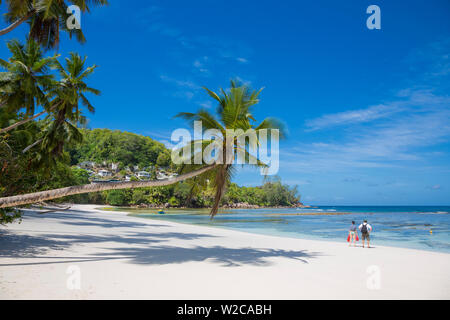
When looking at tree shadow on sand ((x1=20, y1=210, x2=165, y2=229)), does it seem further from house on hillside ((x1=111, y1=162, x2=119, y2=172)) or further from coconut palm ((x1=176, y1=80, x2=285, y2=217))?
Answer: house on hillside ((x1=111, y1=162, x2=119, y2=172))

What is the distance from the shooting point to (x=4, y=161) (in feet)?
25.3

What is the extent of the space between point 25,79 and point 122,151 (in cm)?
9092

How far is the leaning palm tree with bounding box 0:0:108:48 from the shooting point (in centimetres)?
748

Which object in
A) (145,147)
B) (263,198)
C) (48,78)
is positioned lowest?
(263,198)

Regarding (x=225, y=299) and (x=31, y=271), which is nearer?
(x=225, y=299)

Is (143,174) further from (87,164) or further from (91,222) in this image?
(91,222)

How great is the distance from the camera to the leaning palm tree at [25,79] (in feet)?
29.0

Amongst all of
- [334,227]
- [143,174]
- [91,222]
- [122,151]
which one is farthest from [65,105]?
[122,151]

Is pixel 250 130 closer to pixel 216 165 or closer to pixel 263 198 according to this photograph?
pixel 216 165
